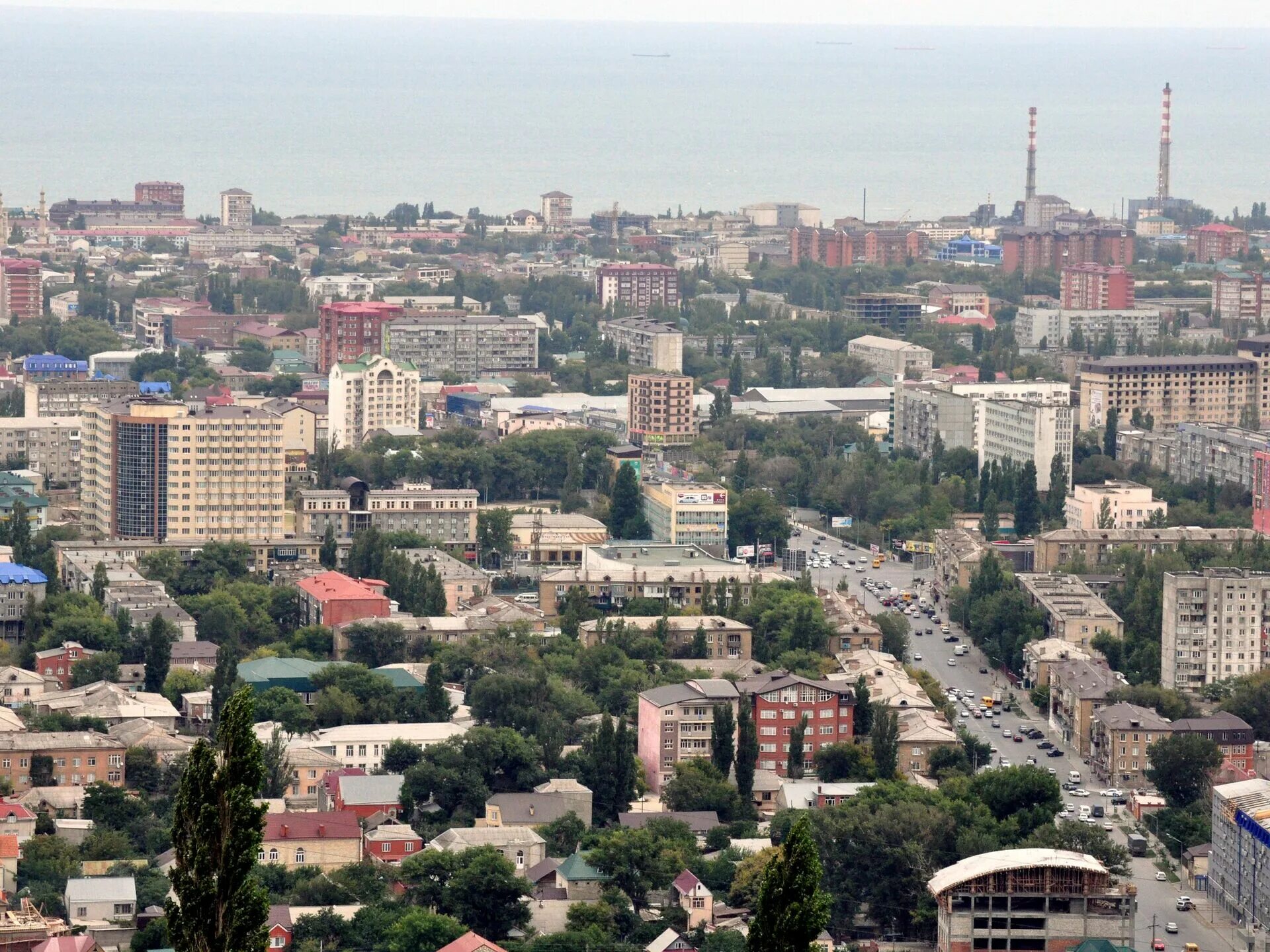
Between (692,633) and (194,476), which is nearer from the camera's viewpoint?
(692,633)

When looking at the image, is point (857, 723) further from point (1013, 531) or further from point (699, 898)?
point (1013, 531)

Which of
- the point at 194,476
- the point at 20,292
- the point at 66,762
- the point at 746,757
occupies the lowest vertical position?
the point at 66,762

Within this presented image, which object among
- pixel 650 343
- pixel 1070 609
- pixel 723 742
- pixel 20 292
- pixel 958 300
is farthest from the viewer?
pixel 958 300

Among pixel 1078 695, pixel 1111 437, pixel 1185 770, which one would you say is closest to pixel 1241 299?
pixel 1111 437

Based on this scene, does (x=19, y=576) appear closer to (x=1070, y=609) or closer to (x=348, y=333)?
(x=1070, y=609)

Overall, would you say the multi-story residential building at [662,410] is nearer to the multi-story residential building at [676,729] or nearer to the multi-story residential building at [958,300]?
the multi-story residential building at [676,729]

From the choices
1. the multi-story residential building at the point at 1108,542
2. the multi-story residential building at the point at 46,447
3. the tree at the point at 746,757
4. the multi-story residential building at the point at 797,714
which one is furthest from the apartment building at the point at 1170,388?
the tree at the point at 746,757
